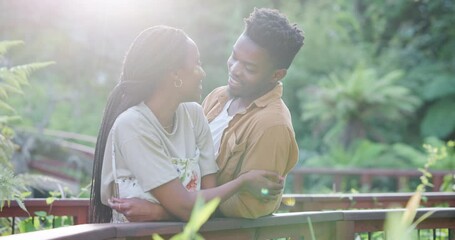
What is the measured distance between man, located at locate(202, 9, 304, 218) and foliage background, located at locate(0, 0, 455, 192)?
11.1m

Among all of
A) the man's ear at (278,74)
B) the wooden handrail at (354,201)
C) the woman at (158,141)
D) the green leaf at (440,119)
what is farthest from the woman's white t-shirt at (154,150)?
the green leaf at (440,119)

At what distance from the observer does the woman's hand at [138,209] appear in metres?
2.80

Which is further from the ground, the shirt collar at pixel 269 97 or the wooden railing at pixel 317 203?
the shirt collar at pixel 269 97

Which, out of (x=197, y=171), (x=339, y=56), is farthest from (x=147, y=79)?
(x=339, y=56)

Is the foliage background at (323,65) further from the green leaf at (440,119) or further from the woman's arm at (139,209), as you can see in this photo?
the woman's arm at (139,209)

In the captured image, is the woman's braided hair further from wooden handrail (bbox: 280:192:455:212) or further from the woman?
wooden handrail (bbox: 280:192:455:212)

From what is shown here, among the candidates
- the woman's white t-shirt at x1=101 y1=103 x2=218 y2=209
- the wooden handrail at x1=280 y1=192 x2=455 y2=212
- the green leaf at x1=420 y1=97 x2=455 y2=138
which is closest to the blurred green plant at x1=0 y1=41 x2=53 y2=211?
the woman's white t-shirt at x1=101 y1=103 x2=218 y2=209

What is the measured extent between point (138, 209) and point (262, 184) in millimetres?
486

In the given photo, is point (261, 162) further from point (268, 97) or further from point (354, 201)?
point (354, 201)

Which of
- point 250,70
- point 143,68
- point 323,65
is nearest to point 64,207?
point 250,70

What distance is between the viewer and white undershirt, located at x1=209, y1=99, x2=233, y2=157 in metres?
3.42

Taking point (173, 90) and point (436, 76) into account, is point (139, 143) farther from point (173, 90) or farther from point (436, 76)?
point (436, 76)

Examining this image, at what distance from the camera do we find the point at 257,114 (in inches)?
127

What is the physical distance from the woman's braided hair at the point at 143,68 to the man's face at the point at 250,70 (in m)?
0.41
